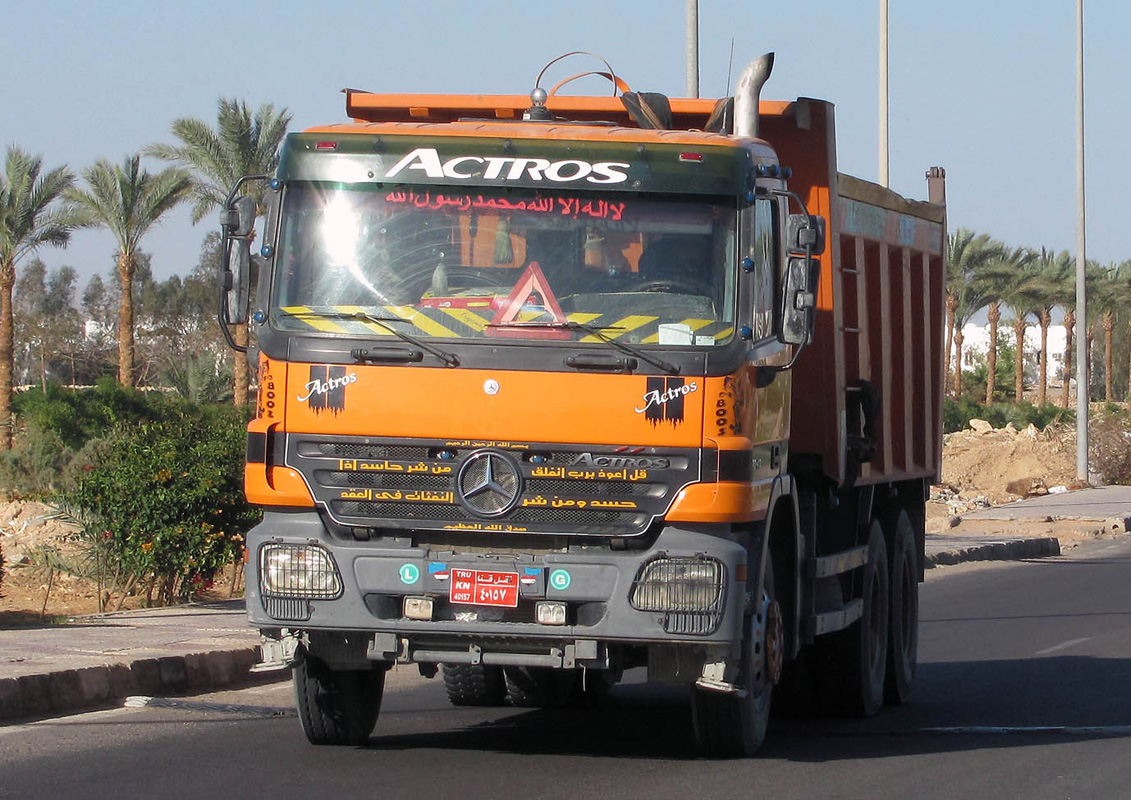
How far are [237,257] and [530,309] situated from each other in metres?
1.30

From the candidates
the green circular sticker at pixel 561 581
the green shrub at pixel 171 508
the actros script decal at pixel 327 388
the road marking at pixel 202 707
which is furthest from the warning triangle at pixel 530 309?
the green shrub at pixel 171 508

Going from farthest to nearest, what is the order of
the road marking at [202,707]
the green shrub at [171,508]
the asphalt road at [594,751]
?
1. the green shrub at [171,508]
2. the road marking at [202,707]
3. the asphalt road at [594,751]

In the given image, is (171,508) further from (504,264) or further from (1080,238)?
(1080,238)

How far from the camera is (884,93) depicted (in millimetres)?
26500

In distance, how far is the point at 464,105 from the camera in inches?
367

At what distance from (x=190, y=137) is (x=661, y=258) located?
1148 inches

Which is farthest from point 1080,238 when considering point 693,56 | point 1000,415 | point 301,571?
point 301,571

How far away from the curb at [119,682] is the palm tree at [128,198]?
2630 cm

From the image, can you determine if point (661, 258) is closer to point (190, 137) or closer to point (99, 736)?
point (99, 736)

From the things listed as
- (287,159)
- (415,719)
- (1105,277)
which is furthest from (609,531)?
(1105,277)

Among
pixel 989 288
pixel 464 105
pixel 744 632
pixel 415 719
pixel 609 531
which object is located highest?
pixel 989 288

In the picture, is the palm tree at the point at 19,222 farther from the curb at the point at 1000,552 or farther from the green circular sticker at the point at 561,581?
the green circular sticker at the point at 561,581

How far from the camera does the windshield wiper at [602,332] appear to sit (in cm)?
704

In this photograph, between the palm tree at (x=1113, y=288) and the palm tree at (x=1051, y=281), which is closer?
the palm tree at (x=1051, y=281)
